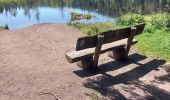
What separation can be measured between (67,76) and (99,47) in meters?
1.17

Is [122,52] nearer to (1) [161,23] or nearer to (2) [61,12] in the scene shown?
(1) [161,23]

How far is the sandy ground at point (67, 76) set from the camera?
8078 mm

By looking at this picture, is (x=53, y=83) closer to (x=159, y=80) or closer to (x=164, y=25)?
(x=159, y=80)

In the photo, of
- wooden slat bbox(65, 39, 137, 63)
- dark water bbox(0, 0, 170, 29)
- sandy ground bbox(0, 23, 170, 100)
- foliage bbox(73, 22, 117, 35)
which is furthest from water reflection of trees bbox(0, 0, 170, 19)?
wooden slat bbox(65, 39, 137, 63)

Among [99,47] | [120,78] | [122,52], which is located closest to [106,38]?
[99,47]

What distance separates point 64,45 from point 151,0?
39593mm

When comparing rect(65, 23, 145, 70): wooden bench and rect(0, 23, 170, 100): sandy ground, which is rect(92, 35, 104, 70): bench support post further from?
rect(0, 23, 170, 100): sandy ground

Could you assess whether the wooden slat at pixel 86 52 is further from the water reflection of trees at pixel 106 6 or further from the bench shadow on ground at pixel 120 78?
the water reflection of trees at pixel 106 6

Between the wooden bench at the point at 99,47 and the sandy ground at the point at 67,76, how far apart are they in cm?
26

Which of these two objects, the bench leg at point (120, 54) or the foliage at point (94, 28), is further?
the foliage at point (94, 28)

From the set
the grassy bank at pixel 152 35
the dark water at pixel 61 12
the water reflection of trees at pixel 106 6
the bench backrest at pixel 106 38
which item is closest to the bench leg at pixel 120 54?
the bench backrest at pixel 106 38

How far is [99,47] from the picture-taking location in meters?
9.33

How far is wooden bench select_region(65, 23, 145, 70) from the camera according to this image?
902 centimetres

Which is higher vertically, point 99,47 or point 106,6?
point 99,47
